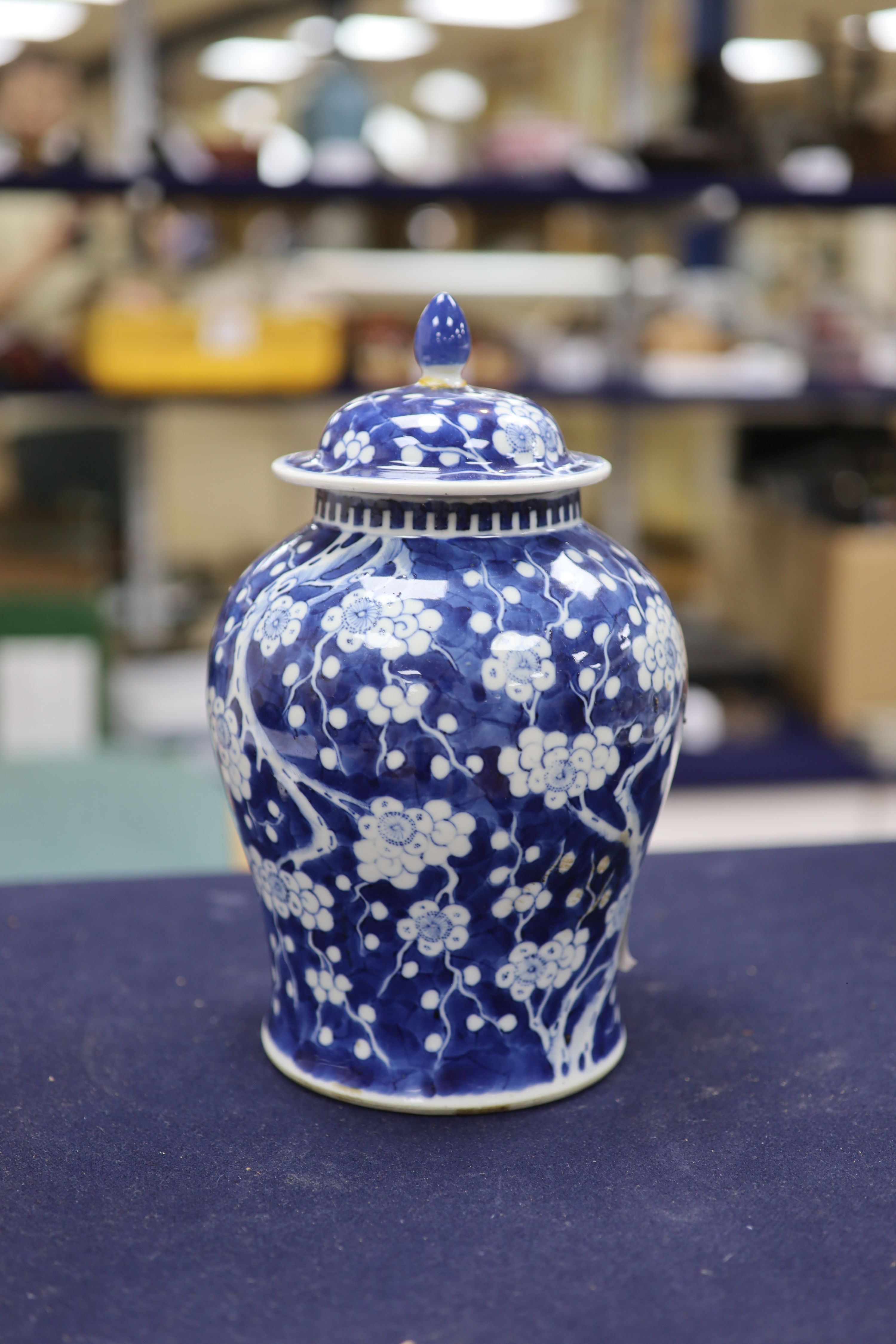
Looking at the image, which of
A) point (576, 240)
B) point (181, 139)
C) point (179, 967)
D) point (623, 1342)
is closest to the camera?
point (623, 1342)

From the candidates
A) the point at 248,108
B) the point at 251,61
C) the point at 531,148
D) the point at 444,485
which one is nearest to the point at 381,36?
the point at 531,148

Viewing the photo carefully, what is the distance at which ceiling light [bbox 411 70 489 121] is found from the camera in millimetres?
4762

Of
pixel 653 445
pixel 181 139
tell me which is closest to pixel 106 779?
pixel 181 139

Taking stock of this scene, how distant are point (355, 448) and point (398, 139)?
407 centimetres

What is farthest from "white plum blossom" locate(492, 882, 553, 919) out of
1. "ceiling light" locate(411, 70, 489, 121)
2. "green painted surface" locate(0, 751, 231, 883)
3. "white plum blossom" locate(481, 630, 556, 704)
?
"ceiling light" locate(411, 70, 489, 121)

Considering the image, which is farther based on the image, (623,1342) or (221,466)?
(221,466)

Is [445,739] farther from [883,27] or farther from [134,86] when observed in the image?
[883,27]

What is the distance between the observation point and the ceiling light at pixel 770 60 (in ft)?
12.6

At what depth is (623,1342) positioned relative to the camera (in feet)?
2.03

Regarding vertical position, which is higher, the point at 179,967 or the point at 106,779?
the point at 179,967

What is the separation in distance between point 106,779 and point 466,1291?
113 centimetres

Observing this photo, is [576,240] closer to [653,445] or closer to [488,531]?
[653,445]

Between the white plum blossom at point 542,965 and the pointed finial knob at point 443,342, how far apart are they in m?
0.32

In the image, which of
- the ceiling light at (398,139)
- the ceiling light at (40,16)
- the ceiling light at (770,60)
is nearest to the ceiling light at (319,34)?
the ceiling light at (398,139)
